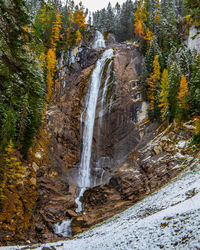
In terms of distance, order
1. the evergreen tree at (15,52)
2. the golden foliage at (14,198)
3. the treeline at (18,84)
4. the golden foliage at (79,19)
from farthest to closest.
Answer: the golden foliage at (79,19), the golden foliage at (14,198), the treeline at (18,84), the evergreen tree at (15,52)

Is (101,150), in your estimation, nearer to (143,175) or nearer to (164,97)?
(143,175)

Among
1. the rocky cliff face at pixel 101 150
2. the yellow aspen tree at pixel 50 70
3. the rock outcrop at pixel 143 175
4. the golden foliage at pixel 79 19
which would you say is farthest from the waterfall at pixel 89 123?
the golden foliage at pixel 79 19

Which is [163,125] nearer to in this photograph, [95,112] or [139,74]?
[95,112]

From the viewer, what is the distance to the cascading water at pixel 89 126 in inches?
1221

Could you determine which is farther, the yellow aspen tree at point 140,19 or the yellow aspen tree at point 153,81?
the yellow aspen tree at point 140,19

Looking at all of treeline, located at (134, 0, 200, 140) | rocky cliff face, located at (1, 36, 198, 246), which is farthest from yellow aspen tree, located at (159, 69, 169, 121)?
rocky cliff face, located at (1, 36, 198, 246)

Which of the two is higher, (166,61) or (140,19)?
(140,19)

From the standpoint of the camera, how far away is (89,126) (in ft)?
116

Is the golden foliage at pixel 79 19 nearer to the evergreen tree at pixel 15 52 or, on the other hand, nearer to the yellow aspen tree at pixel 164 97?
the yellow aspen tree at pixel 164 97

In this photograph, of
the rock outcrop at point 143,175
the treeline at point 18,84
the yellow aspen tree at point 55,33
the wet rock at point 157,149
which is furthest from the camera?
the yellow aspen tree at point 55,33

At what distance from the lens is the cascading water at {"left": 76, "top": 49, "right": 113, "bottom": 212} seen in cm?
3102

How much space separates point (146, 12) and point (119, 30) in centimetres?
1250

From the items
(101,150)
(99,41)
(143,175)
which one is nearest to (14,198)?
(143,175)

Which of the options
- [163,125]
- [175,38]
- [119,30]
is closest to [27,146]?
[163,125]
